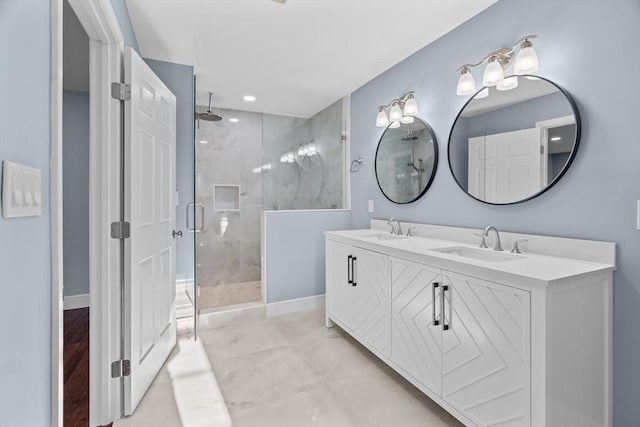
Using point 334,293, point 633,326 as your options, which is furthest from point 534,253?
point 334,293

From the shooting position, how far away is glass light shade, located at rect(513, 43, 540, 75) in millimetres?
1731

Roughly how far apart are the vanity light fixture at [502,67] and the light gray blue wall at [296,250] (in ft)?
6.15

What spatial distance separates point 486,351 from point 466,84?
63.0 inches

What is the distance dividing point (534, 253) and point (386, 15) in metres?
1.76

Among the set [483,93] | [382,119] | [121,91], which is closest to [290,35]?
[382,119]

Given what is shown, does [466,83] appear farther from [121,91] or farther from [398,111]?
[121,91]

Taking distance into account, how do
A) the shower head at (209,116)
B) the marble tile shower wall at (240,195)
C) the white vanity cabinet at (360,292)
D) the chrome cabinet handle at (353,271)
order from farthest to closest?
the marble tile shower wall at (240,195)
the shower head at (209,116)
the chrome cabinet handle at (353,271)
the white vanity cabinet at (360,292)

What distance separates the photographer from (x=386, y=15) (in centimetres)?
217

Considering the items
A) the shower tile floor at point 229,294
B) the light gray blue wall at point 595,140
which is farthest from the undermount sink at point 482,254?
the shower tile floor at point 229,294

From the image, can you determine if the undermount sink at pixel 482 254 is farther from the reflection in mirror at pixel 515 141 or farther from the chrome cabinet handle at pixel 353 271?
the chrome cabinet handle at pixel 353 271

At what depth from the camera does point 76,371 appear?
7.19 ft

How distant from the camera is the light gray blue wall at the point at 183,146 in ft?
9.61
